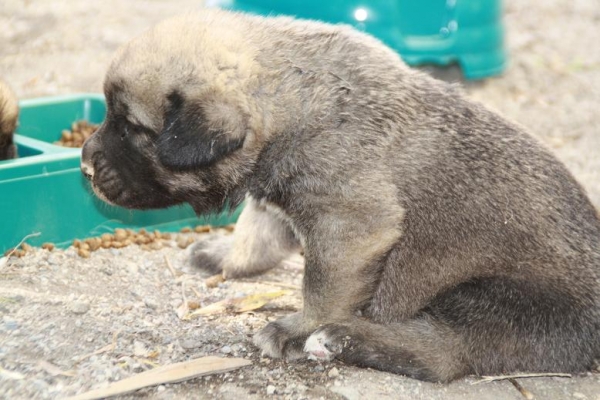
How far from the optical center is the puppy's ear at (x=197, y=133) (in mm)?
3385

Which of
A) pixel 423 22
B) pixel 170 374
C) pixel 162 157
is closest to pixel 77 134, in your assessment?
pixel 162 157

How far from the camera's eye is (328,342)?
3.68 meters

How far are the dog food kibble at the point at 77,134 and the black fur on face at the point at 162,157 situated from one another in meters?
1.62

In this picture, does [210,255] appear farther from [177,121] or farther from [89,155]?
[177,121]

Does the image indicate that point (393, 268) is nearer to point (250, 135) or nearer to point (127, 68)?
point (250, 135)

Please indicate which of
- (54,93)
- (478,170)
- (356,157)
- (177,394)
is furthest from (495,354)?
(54,93)

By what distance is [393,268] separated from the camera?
147 inches

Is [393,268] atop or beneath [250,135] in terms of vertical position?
beneath

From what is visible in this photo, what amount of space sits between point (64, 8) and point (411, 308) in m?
6.48

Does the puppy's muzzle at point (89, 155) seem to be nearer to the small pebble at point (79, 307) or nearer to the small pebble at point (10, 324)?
the small pebble at point (79, 307)

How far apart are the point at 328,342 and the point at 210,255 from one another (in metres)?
1.28

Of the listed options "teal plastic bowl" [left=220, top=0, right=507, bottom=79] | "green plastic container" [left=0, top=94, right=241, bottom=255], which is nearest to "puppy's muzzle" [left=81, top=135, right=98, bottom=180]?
"green plastic container" [left=0, top=94, right=241, bottom=255]

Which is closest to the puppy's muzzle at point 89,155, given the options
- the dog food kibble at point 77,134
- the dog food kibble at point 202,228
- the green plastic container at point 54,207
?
the green plastic container at point 54,207

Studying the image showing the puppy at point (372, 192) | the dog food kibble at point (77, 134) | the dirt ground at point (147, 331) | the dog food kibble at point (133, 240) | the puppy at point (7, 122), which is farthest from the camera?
the dog food kibble at point (77, 134)
